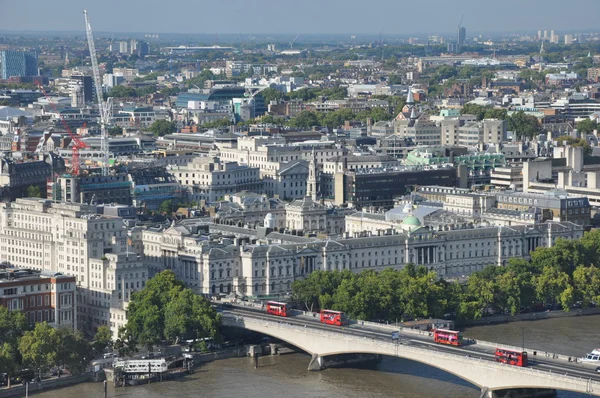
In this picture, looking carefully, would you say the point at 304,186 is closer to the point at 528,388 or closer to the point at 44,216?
the point at 44,216

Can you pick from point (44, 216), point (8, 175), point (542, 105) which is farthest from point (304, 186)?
point (542, 105)

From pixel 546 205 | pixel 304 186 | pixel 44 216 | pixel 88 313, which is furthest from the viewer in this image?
pixel 304 186

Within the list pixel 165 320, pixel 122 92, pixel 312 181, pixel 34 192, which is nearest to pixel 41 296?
pixel 165 320

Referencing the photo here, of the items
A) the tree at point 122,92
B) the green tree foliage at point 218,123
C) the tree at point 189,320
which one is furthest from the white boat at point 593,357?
the tree at point 122,92

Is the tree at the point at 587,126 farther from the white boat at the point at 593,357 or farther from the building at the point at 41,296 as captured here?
the white boat at the point at 593,357

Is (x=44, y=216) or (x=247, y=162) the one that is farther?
(x=247, y=162)

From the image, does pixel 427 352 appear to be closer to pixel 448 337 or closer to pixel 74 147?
pixel 448 337
